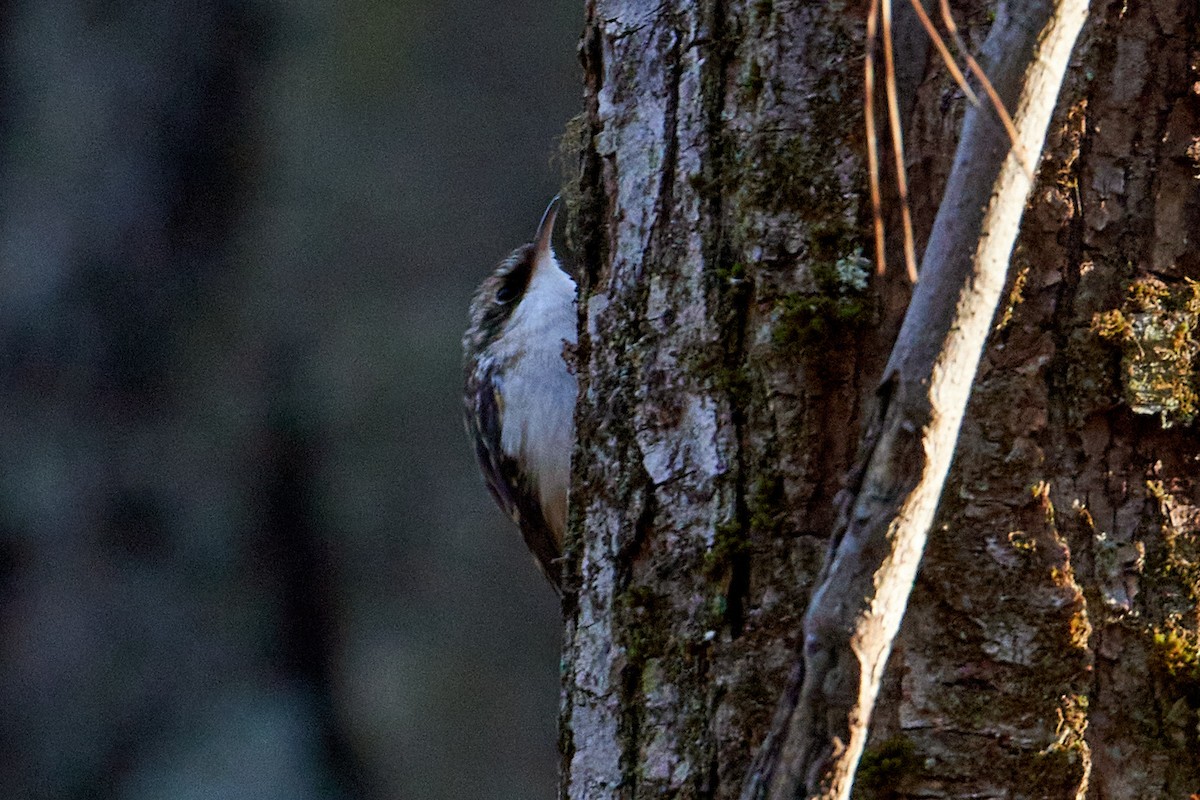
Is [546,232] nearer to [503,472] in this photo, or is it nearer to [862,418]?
[503,472]

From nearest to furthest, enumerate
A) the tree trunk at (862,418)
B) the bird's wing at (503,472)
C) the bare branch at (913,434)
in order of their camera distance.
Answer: the bare branch at (913,434), the tree trunk at (862,418), the bird's wing at (503,472)

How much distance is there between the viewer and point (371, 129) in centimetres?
720

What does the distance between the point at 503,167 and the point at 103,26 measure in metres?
2.80

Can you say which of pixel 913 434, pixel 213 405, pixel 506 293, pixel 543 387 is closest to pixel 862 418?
pixel 913 434

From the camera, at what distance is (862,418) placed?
168cm

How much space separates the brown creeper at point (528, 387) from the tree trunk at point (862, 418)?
71.4 inches

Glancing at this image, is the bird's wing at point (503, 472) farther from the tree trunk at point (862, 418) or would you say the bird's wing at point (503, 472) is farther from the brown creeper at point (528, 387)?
the tree trunk at point (862, 418)

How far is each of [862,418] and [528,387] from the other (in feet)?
7.27

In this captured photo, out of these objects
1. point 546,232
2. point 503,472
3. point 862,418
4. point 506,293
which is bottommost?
point 503,472

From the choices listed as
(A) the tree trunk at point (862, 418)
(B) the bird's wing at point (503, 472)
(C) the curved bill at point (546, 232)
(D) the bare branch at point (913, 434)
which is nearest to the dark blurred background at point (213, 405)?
(B) the bird's wing at point (503, 472)

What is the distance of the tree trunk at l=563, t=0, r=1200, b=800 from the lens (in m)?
1.59

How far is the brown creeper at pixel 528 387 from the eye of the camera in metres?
3.78

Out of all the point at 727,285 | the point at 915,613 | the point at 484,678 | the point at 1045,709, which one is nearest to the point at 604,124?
the point at 727,285

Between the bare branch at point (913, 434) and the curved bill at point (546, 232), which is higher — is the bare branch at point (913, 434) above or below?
below
